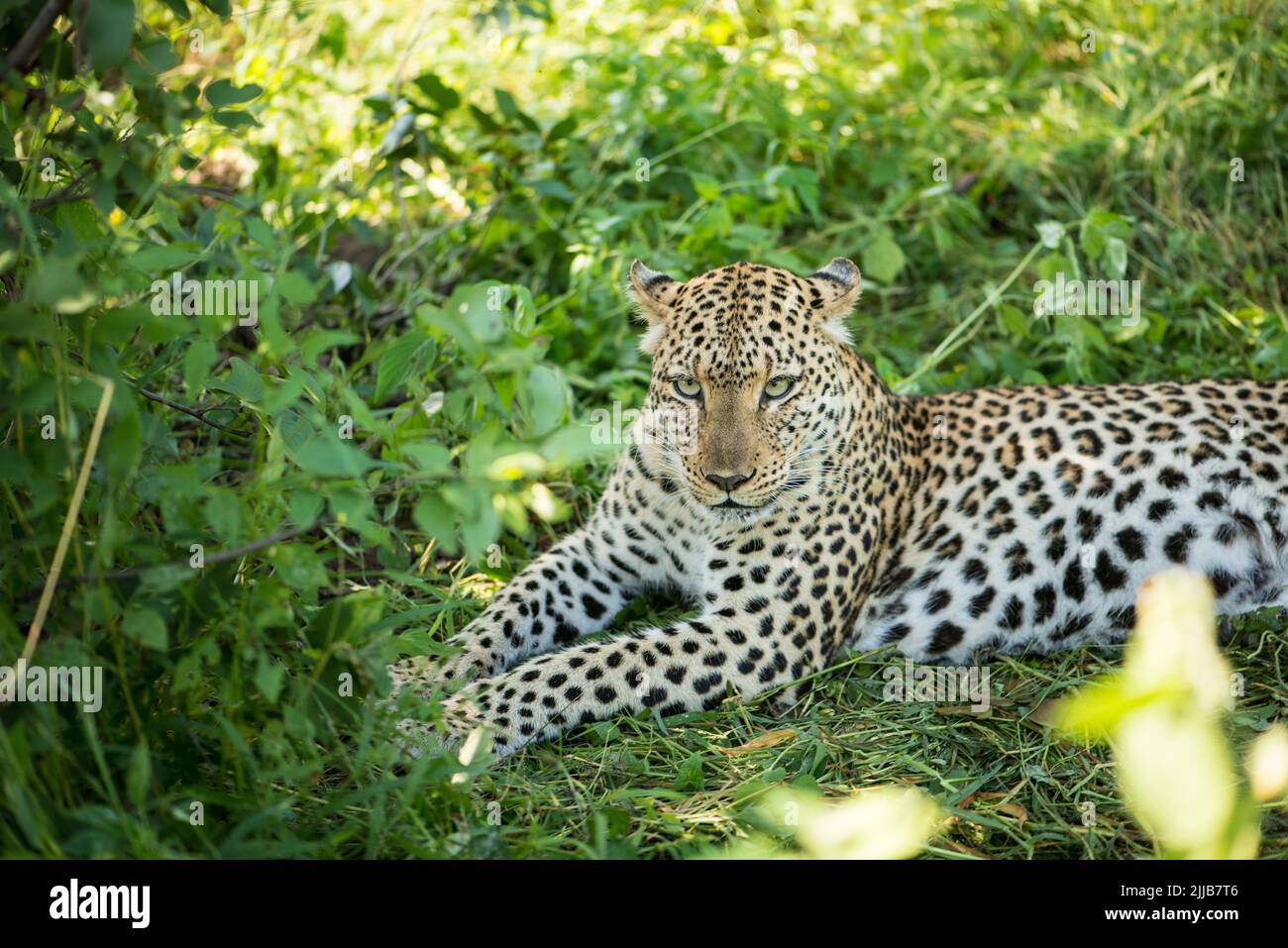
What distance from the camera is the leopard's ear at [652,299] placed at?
19.6 ft

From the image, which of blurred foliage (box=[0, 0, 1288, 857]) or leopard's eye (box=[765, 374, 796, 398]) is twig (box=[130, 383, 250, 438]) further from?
leopard's eye (box=[765, 374, 796, 398])

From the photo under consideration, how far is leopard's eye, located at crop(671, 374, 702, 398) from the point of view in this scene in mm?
5605

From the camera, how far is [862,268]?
881 cm

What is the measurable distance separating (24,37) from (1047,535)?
4670mm

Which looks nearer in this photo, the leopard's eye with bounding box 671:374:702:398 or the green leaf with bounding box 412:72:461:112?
the leopard's eye with bounding box 671:374:702:398

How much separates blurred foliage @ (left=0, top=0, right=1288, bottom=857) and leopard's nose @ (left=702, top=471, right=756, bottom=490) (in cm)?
71

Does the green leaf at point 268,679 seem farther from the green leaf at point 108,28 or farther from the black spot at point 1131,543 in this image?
the black spot at point 1131,543

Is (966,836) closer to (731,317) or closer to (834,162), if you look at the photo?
(731,317)

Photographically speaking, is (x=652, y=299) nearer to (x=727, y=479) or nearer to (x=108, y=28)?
(x=727, y=479)

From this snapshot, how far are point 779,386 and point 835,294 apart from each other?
0.68 m

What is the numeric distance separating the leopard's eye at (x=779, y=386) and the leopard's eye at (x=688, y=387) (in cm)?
31

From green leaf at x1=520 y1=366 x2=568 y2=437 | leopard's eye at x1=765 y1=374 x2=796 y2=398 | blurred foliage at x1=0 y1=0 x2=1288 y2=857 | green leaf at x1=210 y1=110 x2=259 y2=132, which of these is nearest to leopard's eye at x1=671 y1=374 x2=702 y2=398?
leopard's eye at x1=765 y1=374 x2=796 y2=398

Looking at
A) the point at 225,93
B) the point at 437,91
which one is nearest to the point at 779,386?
the point at 225,93
